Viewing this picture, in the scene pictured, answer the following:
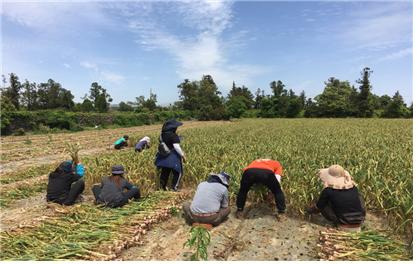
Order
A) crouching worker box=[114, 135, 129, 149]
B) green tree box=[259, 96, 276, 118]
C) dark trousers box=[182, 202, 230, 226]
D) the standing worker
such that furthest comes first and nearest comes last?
green tree box=[259, 96, 276, 118] → crouching worker box=[114, 135, 129, 149] → the standing worker → dark trousers box=[182, 202, 230, 226]

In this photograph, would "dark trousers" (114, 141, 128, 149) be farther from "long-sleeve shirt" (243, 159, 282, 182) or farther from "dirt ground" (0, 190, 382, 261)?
"long-sleeve shirt" (243, 159, 282, 182)

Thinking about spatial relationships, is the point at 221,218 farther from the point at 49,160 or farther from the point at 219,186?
the point at 49,160

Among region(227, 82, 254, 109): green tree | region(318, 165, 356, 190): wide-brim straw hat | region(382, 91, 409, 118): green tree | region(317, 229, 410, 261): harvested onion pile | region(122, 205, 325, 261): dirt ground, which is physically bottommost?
region(122, 205, 325, 261): dirt ground

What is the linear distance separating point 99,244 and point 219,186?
1.99 m

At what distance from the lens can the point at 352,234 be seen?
4211mm

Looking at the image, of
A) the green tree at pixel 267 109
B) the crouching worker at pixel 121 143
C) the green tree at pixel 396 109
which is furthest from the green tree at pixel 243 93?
the crouching worker at pixel 121 143

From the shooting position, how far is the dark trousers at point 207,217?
4883mm

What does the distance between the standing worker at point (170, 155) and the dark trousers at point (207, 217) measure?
1546mm

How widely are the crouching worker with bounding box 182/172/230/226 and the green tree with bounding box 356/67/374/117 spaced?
59.4 m

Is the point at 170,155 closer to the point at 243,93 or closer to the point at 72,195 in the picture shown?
the point at 72,195

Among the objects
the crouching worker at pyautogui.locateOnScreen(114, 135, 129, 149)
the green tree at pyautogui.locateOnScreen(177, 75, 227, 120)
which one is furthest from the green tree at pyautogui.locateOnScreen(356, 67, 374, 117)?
the crouching worker at pyautogui.locateOnScreen(114, 135, 129, 149)

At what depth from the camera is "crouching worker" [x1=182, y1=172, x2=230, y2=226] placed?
4.89 m

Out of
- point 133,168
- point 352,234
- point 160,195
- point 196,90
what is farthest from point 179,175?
point 196,90

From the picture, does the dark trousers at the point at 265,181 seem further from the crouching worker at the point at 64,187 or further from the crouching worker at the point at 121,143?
the crouching worker at the point at 121,143
